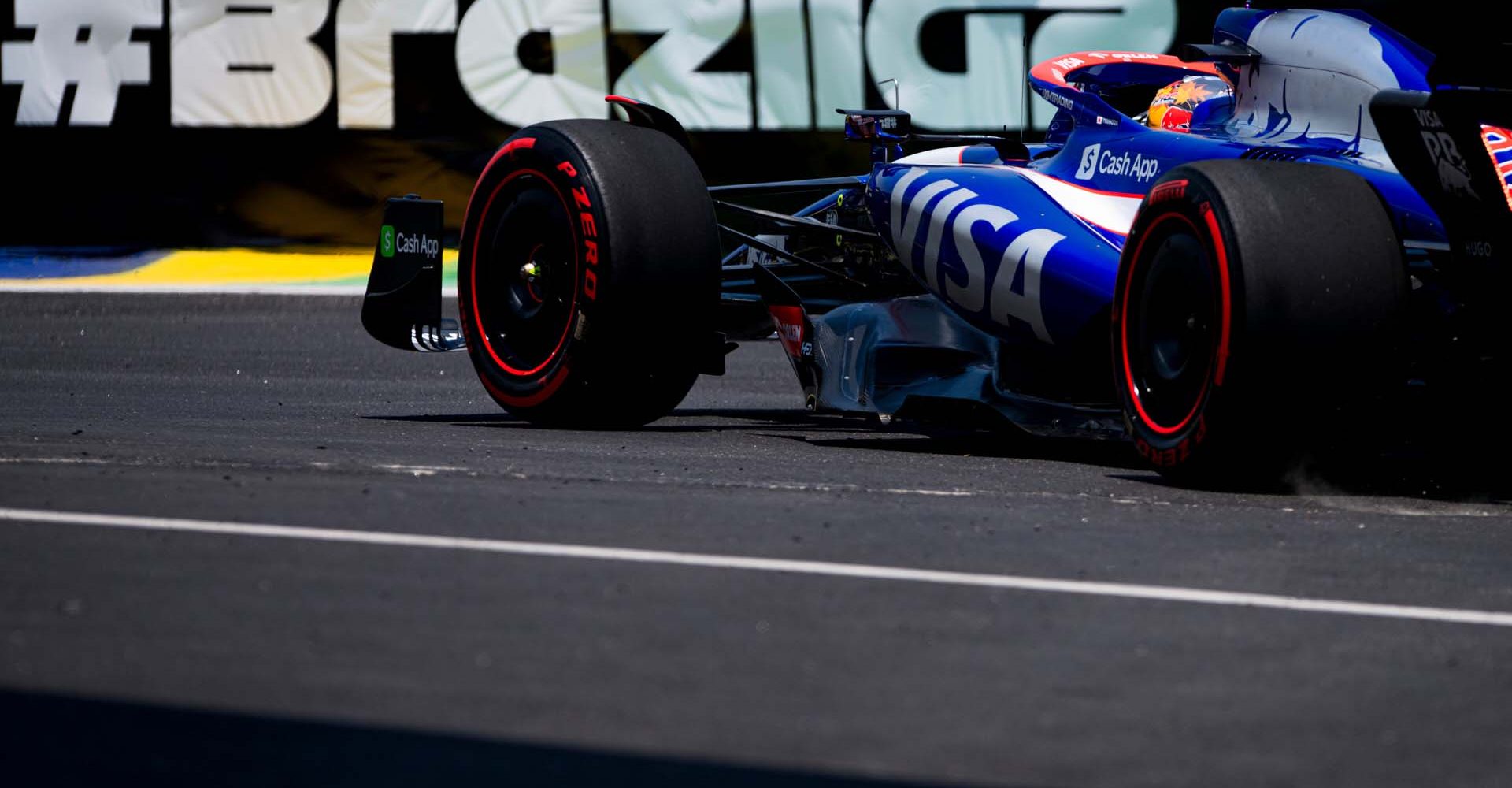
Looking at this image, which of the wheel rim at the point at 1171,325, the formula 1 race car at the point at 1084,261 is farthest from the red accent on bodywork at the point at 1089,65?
the wheel rim at the point at 1171,325

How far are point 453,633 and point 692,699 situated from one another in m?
0.57

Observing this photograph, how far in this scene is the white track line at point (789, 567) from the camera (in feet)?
14.1

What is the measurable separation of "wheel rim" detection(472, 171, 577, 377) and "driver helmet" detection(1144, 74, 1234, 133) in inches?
81.2

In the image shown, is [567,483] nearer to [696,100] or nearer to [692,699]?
[692,699]

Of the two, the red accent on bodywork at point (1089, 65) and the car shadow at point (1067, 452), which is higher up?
the red accent on bodywork at point (1089, 65)

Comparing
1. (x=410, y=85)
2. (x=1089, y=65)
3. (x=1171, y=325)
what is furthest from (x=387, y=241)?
(x=410, y=85)

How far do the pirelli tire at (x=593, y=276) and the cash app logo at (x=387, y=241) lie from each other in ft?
2.27

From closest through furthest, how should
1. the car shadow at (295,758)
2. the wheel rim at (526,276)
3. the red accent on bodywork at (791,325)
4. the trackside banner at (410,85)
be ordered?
1. the car shadow at (295,758)
2. the wheel rim at (526,276)
3. the red accent on bodywork at (791,325)
4. the trackside banner at (410,85)

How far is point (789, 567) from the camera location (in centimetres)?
449

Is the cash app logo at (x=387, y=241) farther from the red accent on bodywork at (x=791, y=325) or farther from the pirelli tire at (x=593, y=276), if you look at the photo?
the red accent on bodywork at (x=791, y=325)

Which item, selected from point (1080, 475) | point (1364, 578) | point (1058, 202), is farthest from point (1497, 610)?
point (1058, 202)

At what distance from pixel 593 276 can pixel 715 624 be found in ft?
12.6

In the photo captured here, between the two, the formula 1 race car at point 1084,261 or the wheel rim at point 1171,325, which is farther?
the wheel rim at point 1171,325

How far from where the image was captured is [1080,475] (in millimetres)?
6668
